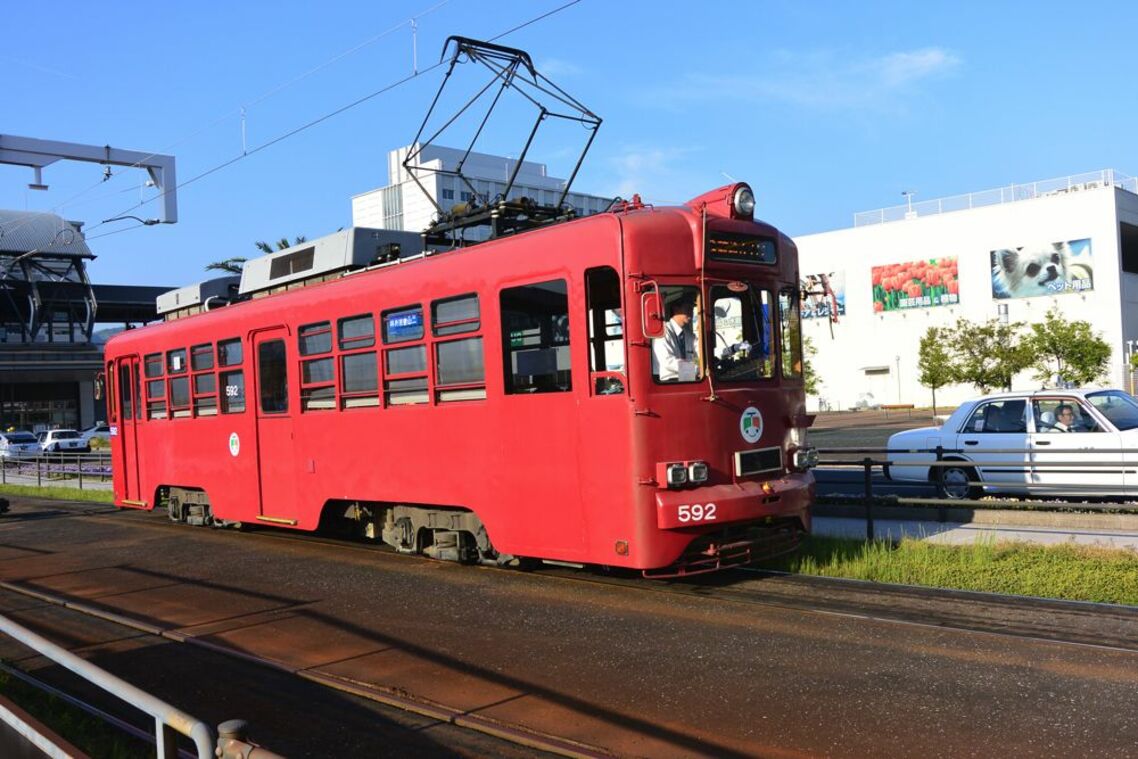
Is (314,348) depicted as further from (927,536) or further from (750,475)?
(927,536)

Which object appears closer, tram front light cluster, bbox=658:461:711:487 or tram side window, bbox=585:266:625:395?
tram front light cluster, bbox=658:461:711:487

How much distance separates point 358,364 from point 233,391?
3.39 metres

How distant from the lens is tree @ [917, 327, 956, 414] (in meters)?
49.5

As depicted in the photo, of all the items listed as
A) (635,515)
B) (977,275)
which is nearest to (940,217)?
(977,275)

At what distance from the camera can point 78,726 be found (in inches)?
211

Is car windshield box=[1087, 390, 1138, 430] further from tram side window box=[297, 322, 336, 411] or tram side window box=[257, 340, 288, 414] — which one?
tram side window box=[257, 340, 288, 414]

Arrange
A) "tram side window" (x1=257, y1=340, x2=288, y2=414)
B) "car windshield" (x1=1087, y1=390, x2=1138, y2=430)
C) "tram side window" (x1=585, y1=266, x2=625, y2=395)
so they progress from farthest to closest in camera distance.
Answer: "car windshield" (x1=1087, y1=390, x2=1138, y2=430), "tram side window" (x1=257, y1=340, x2=288, y2=414), "tram side window" (x1=585, y1=266, x2=625, y2=395)

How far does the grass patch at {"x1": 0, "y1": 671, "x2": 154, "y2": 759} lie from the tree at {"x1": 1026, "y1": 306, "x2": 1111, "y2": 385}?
154ft

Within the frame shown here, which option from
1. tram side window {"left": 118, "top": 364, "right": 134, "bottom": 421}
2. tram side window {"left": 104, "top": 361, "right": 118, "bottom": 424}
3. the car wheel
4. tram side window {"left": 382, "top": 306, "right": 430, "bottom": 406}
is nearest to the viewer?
tram side window {"left": 382, "top": 306, "right": 430, "bottom": 406}

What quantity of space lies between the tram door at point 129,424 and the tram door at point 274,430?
4831 mm

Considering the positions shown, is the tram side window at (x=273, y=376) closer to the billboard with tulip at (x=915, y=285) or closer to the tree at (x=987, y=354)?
the tree at (x=987, y=354)

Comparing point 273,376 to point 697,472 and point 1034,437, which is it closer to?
point 697,472

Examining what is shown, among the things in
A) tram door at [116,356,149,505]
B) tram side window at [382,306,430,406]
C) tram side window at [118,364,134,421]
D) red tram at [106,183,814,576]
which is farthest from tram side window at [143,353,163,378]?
tram side window at [382,306,430,406]

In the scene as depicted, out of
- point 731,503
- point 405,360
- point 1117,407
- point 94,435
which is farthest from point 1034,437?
point 94,435
